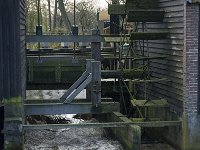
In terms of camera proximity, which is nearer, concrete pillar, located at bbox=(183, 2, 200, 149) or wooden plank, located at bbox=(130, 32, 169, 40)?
concrete pillar, located at bbox=(183, 2, 200, 149)

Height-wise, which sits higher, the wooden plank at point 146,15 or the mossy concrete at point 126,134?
the wooden plank at point 146,15

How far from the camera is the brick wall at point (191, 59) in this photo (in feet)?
28.5

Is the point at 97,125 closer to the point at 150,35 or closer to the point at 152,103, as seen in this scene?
the point at 152,103

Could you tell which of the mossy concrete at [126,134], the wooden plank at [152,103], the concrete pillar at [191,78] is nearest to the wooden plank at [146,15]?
the concrete pillar at [191,78]

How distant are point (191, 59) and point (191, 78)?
38 centimetres

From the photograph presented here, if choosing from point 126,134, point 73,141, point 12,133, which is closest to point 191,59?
point 126,134

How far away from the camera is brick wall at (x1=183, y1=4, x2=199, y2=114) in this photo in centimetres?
870

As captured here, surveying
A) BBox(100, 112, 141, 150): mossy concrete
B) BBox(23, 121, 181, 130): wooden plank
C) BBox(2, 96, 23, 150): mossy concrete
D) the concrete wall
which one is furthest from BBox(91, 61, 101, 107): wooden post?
BBox(2, 96, 23, 150): mossy concrete

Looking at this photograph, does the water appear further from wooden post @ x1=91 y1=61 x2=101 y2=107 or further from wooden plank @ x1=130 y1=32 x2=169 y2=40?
wooden plank @ x1=130 y1=32 x2=169 y2=40

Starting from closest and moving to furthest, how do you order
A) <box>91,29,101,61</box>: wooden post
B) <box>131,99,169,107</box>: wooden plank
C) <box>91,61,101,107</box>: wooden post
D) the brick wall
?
the brick wall
<box>91,61,101,107</box>: wooden post
<box>131,99,169,107</box>: wooden plank
<box>91,29,101,61</box>: wooden post

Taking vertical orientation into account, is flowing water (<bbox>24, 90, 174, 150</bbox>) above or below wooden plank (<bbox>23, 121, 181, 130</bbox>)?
below

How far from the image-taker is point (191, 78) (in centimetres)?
890

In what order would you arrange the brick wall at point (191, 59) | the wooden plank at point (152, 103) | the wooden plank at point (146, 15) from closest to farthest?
the brick wall at point (191, 59) → the wooden plank at point (152, 103) → the wooden plank at point (146, 15)

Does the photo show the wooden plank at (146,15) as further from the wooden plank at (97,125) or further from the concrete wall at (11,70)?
the concrete wall at (11,70)
